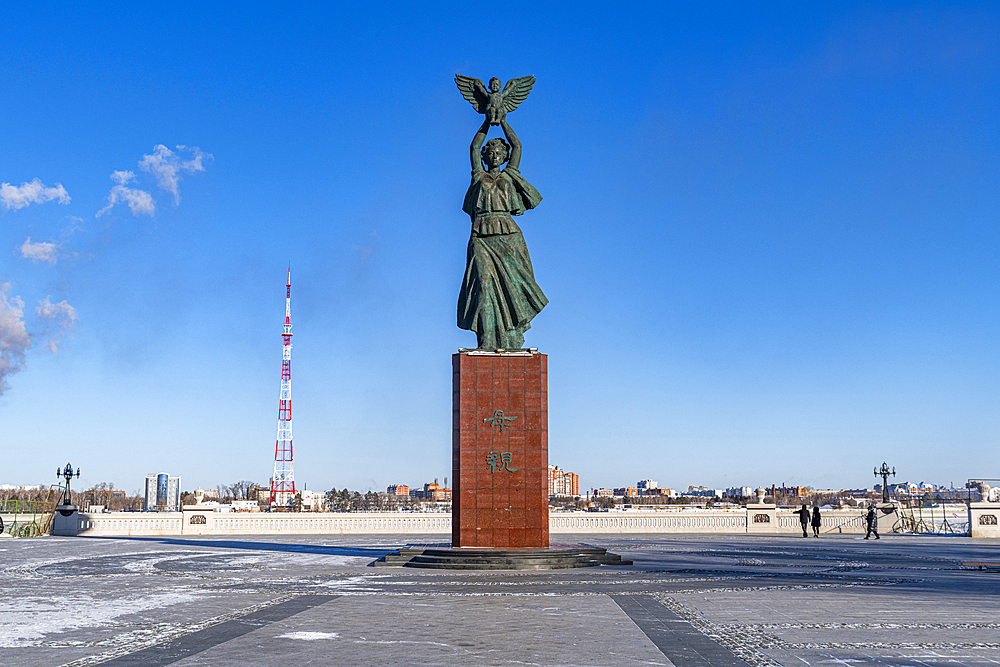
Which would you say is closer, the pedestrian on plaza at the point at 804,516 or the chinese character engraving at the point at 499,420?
the chinese character engraving at the point at 499,420

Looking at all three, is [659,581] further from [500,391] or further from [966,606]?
[500,391]

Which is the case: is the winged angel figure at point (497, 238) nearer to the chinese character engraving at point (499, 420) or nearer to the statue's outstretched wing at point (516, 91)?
the statue's outstretched wing at point (516, 91)

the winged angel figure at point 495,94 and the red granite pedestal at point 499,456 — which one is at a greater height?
the winged angel figure at point 495,94

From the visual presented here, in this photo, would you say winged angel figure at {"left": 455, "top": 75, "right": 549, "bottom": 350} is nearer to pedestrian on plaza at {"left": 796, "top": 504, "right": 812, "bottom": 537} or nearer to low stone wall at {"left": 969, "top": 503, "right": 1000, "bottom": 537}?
pedestrian on plaza at {"left": 796, "top": 504, "right": 812, "bottom": 537}

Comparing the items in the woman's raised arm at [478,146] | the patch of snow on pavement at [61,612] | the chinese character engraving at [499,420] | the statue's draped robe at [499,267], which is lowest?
the patch of snow on pavement at [61,612]

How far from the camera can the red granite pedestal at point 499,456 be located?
2391 cm

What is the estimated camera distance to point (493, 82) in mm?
26719

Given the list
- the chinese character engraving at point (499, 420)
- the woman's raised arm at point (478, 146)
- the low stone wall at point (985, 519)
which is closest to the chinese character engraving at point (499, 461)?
the chinese character engraving at point (499, 420)

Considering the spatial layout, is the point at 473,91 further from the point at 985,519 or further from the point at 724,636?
the point at 985,519

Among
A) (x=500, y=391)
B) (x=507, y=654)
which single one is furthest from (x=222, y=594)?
(x=500, y=391)

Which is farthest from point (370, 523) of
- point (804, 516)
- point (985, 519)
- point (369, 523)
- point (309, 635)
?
point (309, 635)

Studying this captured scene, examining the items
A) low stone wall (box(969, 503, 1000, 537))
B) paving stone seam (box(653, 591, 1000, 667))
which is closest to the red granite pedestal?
paving stone seam (box(653, 591, 1000, 667))

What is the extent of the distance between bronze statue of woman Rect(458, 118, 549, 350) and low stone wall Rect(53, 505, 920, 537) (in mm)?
20424

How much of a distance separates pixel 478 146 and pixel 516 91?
2.24 metres
